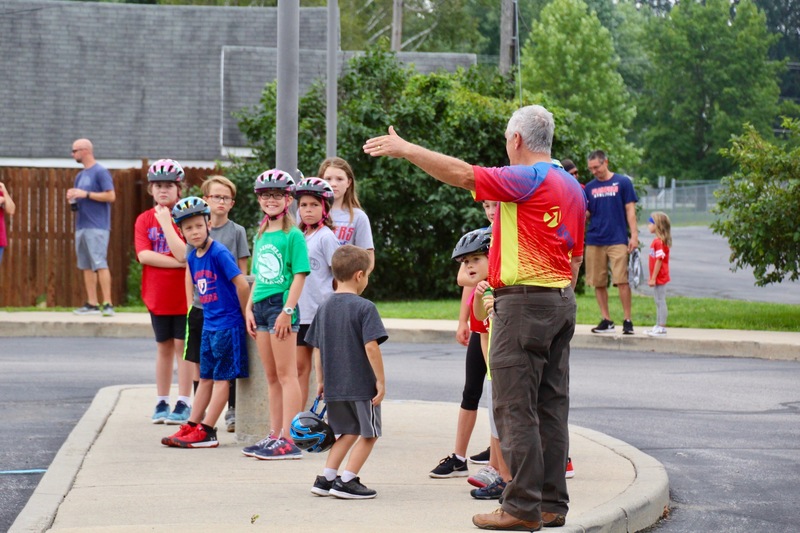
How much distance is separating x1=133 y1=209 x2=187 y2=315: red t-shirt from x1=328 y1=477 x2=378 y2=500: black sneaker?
2.81 meters

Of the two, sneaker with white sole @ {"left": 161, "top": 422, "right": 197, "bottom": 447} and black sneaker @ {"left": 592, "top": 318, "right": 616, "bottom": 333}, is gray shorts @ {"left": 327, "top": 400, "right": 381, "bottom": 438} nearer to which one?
sneaker with white sole @ {"left": 161, "top": 422, "right": 197, "bottom": 447}

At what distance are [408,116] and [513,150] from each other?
1395 centimetres

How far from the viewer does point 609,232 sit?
14375 millimetres

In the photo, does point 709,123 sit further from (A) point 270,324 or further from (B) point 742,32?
(A) point 270,324

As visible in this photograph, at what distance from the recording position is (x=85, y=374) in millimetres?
12031

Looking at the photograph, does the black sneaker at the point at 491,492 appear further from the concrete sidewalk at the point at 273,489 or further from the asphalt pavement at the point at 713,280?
the asphalt pavement at the point at 713,280

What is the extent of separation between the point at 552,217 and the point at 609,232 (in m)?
8.70

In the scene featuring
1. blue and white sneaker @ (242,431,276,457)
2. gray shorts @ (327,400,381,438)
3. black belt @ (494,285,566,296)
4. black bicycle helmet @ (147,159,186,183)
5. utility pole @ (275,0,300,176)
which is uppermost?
utility pole @ (275,0,300,176)

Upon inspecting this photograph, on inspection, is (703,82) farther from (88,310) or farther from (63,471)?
(63,471)

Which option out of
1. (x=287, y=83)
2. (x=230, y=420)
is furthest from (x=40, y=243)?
(x=287, y=83)

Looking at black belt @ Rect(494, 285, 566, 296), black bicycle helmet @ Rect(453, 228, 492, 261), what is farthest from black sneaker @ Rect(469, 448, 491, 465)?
black belt @ Rect(494, 285, 566, 296)

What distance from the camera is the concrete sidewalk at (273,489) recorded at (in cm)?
594

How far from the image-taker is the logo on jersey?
583 centimetres

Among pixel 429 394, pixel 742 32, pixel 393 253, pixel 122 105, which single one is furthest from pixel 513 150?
pixel 742 32
